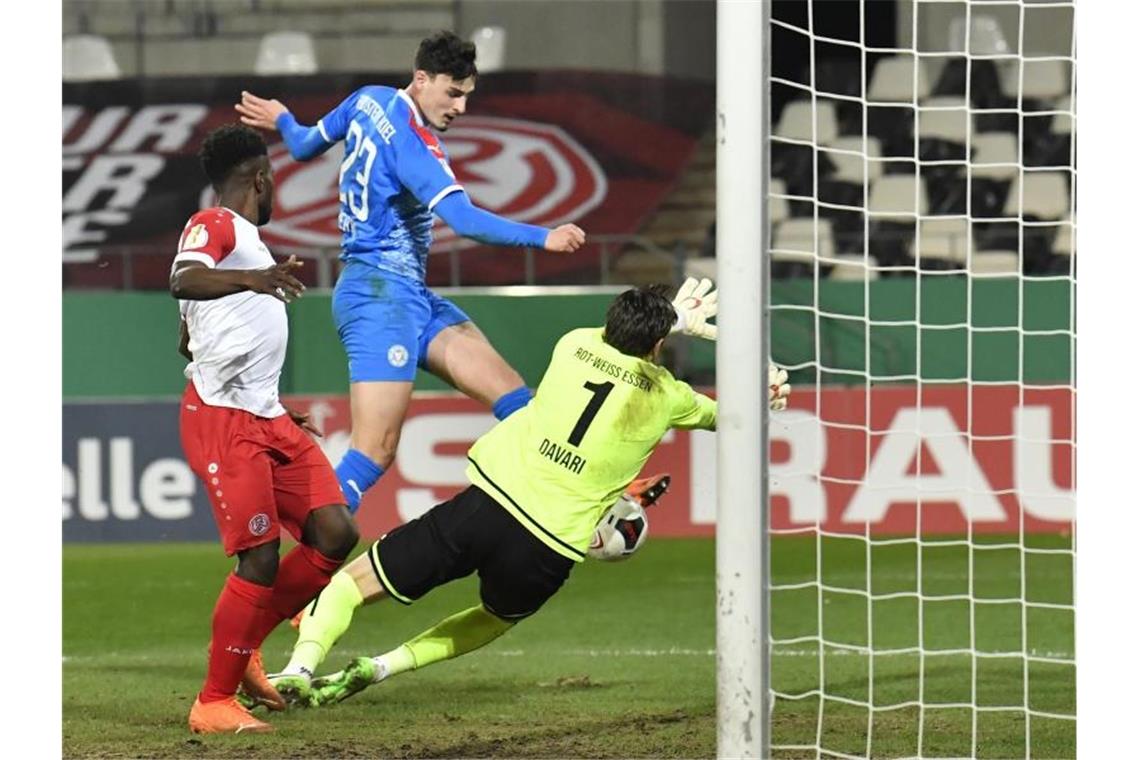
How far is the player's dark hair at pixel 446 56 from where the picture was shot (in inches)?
238

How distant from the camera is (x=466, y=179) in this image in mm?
15344

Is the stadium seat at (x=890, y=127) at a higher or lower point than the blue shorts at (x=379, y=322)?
higher

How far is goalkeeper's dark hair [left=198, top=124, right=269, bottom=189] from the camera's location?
5488 mm

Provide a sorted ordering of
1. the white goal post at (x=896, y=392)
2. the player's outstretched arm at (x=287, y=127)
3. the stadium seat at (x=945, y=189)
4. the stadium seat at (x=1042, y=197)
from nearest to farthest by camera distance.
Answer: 1. the white goal post at (x=896, y=392)
2. the player's outstretched arm at (x=287, y=127)
3. the stadium seat at (x=945, y=189)
4. the stadium seat at (x=1042, y=197)

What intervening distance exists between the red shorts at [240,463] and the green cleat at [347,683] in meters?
0.50

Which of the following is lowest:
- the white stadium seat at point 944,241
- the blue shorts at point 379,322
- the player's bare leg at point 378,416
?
the player's bare leg at point 378,416

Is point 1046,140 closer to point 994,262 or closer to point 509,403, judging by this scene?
point 994,262

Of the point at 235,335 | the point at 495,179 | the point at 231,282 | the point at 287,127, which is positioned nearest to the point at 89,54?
the point at 495,179

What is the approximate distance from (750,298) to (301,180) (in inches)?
449

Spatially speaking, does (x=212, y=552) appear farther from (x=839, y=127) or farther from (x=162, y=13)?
(x=839, y=127)

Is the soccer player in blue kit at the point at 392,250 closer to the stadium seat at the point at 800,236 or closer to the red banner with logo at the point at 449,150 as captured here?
the stadium seat at the point at 800,236

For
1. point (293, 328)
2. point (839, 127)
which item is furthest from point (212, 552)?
point (839, 127)

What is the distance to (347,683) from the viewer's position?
568 cm

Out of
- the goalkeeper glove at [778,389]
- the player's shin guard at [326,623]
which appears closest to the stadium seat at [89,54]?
the player's shin guard at [326,623]
